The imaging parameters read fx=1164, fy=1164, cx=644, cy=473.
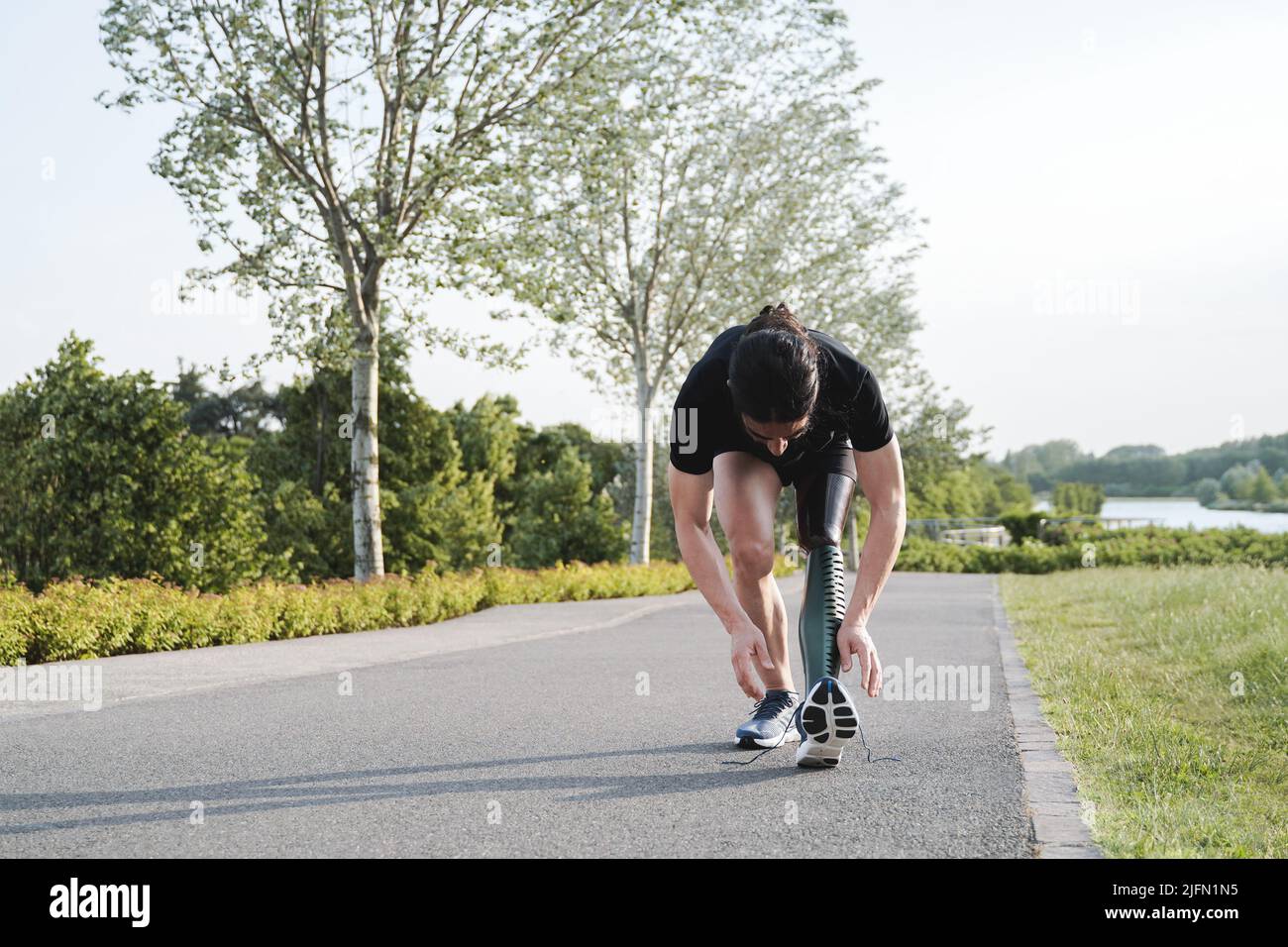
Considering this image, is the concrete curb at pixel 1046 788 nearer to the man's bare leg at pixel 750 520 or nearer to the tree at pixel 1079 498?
the man's bare leg at pixel 750 520

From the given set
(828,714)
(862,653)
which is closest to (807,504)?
(862,653)

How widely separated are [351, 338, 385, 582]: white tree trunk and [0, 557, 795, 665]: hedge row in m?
0.57

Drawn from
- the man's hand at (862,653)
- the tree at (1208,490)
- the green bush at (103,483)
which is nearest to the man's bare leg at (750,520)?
the man's hand at (862,653)

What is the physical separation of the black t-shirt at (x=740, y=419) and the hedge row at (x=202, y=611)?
6.76 metres

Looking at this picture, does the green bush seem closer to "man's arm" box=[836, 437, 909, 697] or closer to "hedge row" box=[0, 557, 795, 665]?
"hedge row" box=[0, 557, 795, 665]

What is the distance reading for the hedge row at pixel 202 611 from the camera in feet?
30.1

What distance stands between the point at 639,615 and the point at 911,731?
9.95 m

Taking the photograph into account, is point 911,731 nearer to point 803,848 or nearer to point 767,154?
point 803,848

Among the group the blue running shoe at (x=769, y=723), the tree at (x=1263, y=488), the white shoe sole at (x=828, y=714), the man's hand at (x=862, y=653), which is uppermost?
the tree at (x=1263, y=488)

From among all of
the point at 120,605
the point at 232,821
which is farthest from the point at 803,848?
the point at 120,605

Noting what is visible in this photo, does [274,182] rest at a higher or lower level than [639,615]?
higher

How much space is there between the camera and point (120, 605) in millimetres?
9992

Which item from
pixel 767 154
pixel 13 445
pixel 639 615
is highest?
pixel 767 154

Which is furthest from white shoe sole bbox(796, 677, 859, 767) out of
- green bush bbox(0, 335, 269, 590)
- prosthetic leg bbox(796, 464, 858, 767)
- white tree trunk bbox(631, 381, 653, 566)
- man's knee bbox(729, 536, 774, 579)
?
white tree trunk bbox(631, 381, 653, 566)
